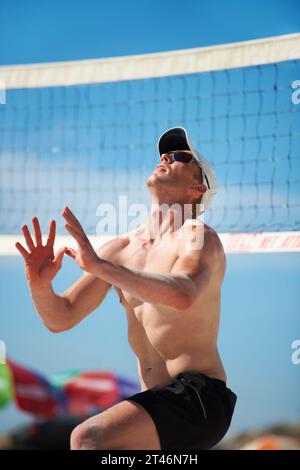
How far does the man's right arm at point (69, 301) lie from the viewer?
9.76 feet

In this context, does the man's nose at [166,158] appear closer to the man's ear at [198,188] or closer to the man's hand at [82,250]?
the man's ear at [198,188]

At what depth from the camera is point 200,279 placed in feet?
8.73

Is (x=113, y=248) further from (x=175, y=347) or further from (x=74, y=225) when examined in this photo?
(x=74, y=225)

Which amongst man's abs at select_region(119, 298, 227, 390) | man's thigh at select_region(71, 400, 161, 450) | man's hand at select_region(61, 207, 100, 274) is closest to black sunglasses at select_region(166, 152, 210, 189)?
man's abs at select_region(119, 298, 227, 390)

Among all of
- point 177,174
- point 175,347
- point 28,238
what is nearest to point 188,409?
point 175,347

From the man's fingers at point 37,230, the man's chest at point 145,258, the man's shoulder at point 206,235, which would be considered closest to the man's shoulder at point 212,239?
the man's shoulder at point 206,235

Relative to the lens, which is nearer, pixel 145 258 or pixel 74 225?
pixel 74 225

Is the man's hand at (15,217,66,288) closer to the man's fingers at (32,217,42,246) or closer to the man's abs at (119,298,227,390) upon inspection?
the man's fingers at (32,217,42,246)

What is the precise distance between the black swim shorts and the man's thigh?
0.11 feet

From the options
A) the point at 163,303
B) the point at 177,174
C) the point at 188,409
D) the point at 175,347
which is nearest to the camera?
the point at 163,303

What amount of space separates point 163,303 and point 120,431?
0.47 m

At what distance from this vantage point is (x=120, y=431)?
259 centimetres
